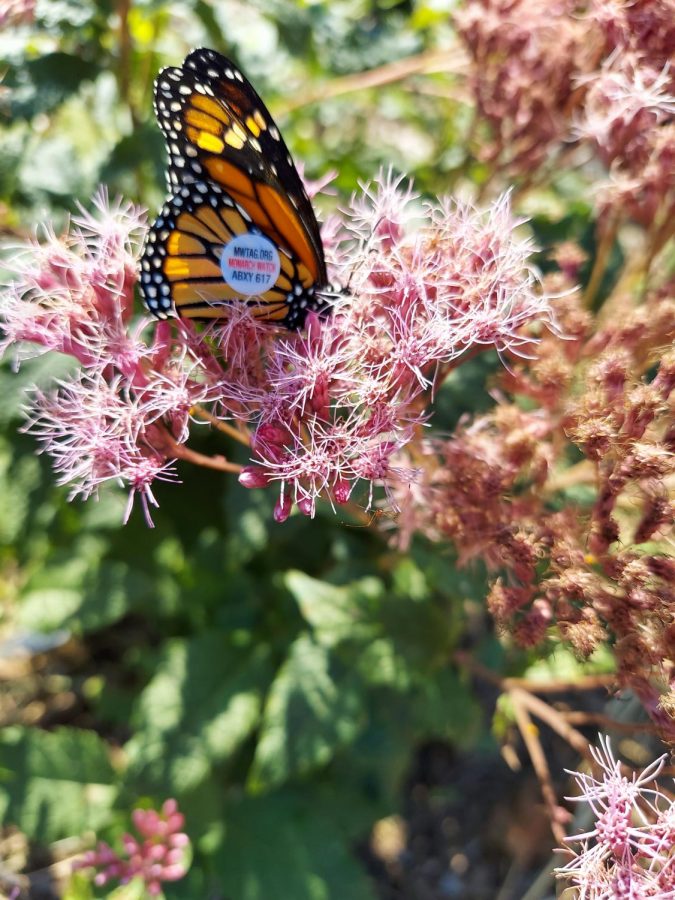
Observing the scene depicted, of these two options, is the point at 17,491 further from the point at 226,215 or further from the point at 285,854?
the point at 285,854

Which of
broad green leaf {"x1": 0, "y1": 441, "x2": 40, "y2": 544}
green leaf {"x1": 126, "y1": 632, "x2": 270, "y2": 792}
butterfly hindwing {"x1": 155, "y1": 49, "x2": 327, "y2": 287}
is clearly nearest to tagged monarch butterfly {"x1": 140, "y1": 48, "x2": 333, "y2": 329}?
butterfly hindwing {"x1": 155, "y1": 49, "x2": 327, "y2": 287}

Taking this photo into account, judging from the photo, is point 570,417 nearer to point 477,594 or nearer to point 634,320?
point 634,320

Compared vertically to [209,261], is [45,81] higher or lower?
higher

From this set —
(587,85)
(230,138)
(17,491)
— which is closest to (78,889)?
(17,491)

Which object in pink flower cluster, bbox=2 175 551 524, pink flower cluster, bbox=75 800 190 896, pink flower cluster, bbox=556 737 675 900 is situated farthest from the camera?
pink flower cluster, bbox=75 800 190 896

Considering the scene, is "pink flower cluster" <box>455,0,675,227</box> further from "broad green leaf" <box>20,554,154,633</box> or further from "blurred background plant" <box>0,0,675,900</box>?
"broad green leaf" <box>20,554,154,633</box>
